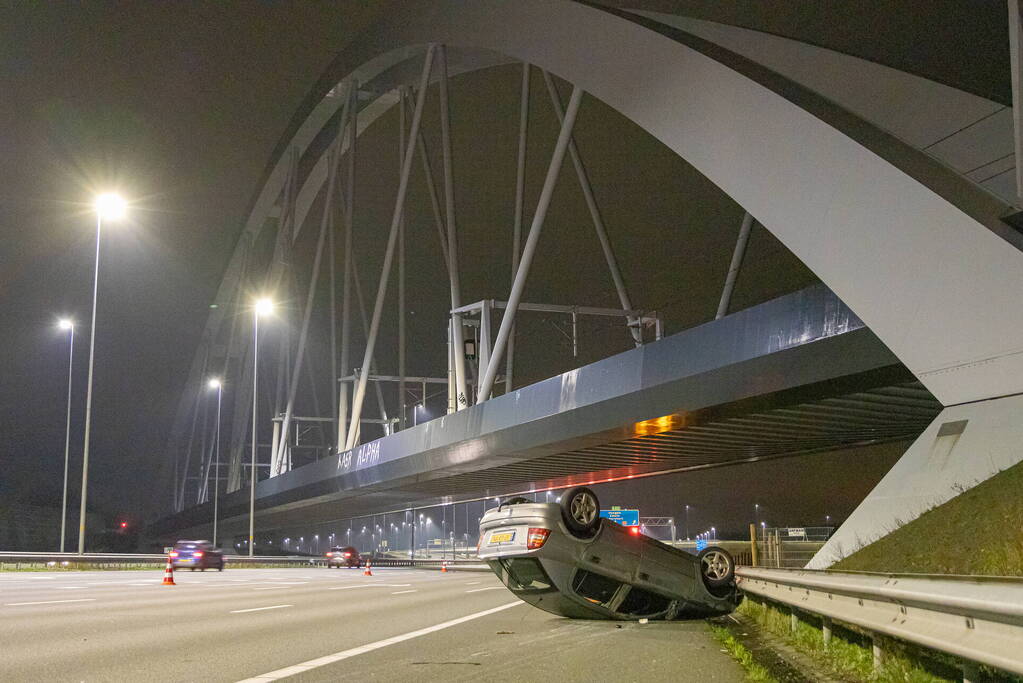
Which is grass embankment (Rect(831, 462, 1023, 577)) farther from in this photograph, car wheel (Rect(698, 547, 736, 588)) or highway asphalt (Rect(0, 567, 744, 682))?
highway asphalt (Rect(0, 567, 744, 682))

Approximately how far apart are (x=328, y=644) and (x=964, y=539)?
20.4 ft

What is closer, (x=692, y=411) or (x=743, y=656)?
(x=743, y=656)

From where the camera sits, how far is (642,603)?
1102 cm

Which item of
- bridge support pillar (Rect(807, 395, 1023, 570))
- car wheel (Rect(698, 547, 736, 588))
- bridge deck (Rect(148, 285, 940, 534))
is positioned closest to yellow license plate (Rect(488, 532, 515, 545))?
car wheel (Rect(698, 547, 736, 588))

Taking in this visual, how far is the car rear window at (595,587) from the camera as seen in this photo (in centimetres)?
1041

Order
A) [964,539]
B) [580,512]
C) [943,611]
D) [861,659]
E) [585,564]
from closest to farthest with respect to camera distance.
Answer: [943,611] < [861,659] < [964,539] < [585,564] < [580,512]

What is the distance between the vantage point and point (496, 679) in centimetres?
629

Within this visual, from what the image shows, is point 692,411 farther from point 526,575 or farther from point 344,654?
point 344,654

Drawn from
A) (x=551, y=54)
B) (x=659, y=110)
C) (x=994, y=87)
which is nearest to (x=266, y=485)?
(x=551, y=54)

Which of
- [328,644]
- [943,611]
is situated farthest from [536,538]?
[943,611]

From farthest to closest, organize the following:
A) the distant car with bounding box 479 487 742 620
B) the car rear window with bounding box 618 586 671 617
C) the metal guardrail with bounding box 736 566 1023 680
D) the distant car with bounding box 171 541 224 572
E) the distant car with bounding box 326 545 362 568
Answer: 1. the distant car with bounding box 326 545 362 568
2. the distant car with bounding box 171 541 224 572
3. the car rear window with bounding box 618 586 671 617
4. the distant car with bounding box 479 487 742 620
5. the metal guardrail with bounding box 736 566 1023 680

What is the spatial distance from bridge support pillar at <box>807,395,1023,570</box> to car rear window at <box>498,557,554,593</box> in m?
4.16

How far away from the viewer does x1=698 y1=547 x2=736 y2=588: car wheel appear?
1162 cm

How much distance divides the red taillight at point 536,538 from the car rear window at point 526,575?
0.18m
